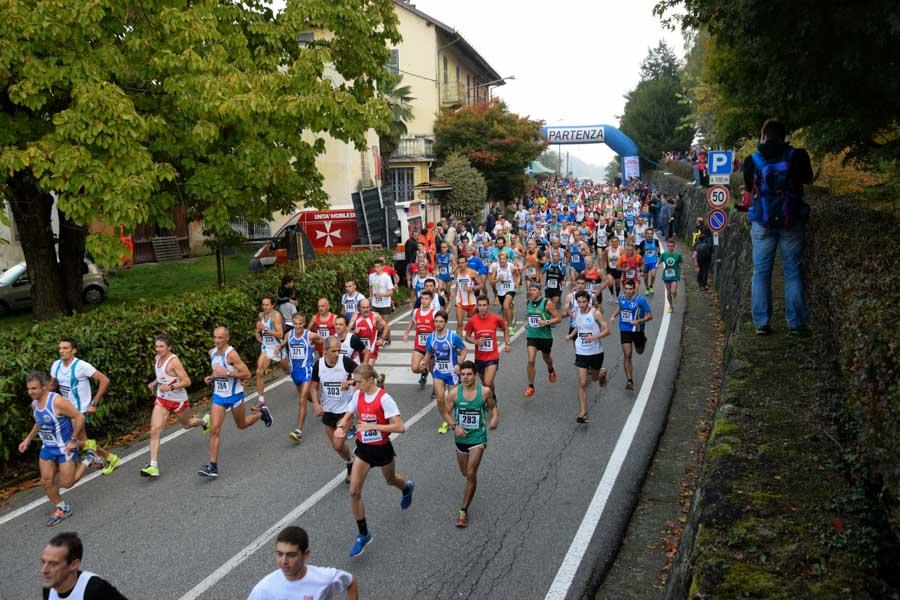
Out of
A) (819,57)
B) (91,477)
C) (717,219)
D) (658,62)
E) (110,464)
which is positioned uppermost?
(658,62)

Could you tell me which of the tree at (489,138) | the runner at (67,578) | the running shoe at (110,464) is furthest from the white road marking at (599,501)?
the tree at (489,138)

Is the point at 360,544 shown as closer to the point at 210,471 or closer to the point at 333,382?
the point at 333,382

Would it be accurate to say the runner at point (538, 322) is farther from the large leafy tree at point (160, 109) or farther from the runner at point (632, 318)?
the large leafy tree at point (160, 109)

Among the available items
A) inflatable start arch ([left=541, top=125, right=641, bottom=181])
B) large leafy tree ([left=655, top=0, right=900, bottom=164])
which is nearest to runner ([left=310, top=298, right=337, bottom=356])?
large leafy tree ([left=655, top=0, right=900, bottom=164])

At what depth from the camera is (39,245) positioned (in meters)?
14.3

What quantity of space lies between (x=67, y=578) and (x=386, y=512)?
4.04 m

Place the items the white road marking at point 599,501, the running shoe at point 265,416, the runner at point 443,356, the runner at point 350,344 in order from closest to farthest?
the white road marking at point 599,501 → the runner at point 350,344 → the runner at point 443,356 → the running shoe at point 265,416

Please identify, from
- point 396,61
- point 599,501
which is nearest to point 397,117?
point 396,61

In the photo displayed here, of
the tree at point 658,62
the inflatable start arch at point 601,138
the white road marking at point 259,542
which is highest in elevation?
the tree at point 658,62

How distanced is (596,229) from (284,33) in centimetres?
1617

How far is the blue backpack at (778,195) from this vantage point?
827cm

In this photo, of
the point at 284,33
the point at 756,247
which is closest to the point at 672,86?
the point at 284,33

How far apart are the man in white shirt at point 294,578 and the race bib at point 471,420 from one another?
137 inches

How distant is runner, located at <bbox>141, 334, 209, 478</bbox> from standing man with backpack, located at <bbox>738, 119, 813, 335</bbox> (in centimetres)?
706
